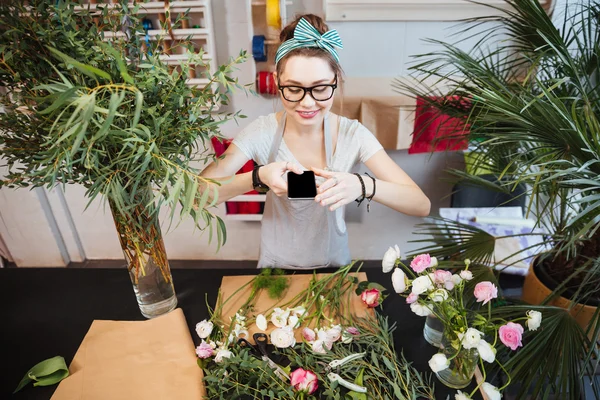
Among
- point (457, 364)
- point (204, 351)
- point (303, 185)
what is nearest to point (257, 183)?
point (303, 185)

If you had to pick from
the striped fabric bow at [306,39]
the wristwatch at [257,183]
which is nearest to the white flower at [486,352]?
the wristwatch at [257,183]

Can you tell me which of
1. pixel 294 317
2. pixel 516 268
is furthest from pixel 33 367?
pixel 516 268

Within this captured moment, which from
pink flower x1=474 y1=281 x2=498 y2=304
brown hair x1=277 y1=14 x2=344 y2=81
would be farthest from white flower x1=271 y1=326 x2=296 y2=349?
brown hair x1=277 y1=14 x2=344 y2=81

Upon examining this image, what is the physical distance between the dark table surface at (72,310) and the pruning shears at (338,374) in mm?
179

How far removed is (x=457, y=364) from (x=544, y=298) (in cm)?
66

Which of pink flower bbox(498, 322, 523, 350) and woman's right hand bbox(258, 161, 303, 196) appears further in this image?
woman's right hand bbox(258, 161, 303, 196)

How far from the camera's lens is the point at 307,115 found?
123cm

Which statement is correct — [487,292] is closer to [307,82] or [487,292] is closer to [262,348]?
[262,348]

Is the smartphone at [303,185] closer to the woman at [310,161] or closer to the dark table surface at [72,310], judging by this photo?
the woman at [310,161]

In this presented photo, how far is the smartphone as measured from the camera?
1.09 meters

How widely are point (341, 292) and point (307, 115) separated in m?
0.57

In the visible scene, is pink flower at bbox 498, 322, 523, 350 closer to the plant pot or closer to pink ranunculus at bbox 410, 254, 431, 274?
pink ranunculus at bbox 410, 254, 431, 274

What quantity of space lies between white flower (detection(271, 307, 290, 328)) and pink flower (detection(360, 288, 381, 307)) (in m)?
0.23

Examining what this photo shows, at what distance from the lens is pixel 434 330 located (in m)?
1.03
